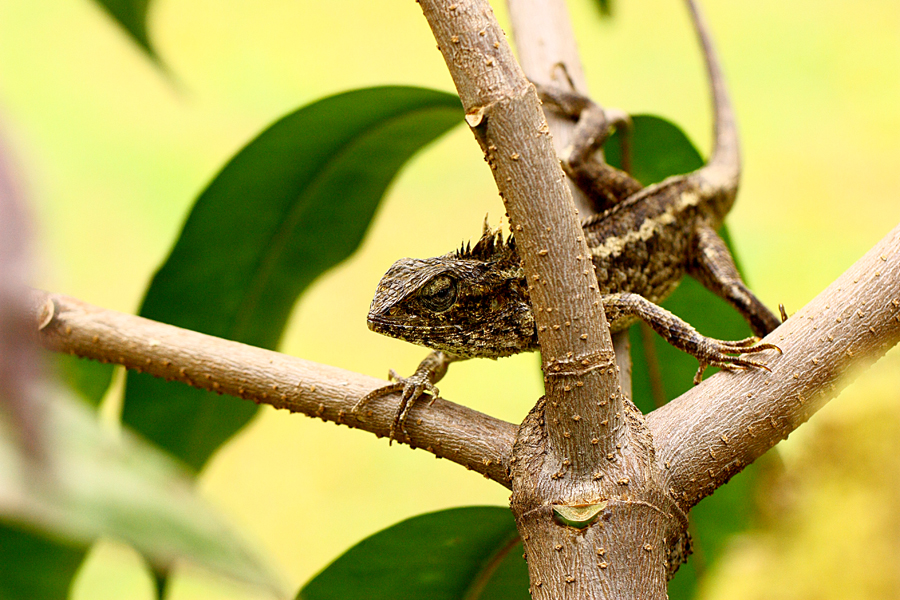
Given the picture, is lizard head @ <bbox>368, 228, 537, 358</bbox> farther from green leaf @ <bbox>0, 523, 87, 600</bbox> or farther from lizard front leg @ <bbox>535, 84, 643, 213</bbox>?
green leaf @ <bbox>0, 523, 87, 600</bbox>

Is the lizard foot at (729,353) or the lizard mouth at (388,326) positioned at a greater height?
the lizard mouth at (388,326)

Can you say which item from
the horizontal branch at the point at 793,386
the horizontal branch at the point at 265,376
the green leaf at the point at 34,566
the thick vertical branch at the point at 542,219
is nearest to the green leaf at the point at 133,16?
the thick vertical branch at the point at 542,219

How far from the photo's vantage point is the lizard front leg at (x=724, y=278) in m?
1.51

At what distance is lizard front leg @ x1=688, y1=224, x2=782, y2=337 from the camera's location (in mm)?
1514

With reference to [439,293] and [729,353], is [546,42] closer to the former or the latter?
[439,293]

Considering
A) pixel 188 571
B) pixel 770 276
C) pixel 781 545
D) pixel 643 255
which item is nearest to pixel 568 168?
pixel 643 255

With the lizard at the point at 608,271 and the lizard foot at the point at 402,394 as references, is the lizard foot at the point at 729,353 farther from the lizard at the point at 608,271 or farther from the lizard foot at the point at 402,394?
the lizard foot at the point at 402,394

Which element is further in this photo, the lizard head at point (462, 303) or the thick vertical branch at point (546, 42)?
the thick vertical branch at point (546, 42)

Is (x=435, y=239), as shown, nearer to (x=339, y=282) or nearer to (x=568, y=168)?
(x=339, y=282)

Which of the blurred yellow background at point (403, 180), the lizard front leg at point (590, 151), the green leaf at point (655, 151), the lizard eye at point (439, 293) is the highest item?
the blurred yellow background at point (403, 180)

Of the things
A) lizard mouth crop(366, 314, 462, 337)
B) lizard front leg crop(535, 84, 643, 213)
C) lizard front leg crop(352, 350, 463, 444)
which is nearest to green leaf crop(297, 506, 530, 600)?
lizard front leg crop(352, 350, 463, 444)

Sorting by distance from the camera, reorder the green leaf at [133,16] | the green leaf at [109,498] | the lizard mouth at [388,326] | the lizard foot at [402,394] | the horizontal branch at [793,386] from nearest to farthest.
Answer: the green leaf at [109,498] → the green leaf at [133,16] → the horizontal branch at [793,386] → the lizard foot at [402,394] → the lizard mouth at [388,326]

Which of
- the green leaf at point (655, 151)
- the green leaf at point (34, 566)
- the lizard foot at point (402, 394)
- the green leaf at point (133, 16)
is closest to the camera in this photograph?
the green leaf at point (133, 16)

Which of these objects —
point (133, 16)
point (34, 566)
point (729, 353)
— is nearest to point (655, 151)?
point (729, 353)
